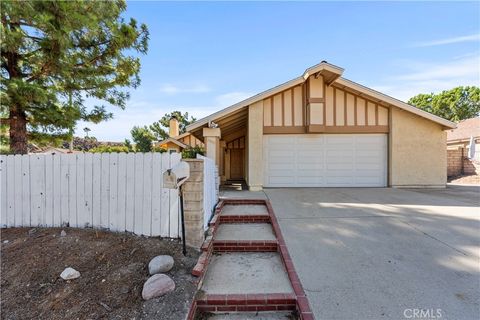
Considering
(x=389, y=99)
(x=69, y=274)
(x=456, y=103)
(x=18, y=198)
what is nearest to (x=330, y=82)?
(x=389, y=99)

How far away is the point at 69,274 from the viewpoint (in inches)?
116

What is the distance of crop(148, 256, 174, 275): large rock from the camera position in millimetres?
2891

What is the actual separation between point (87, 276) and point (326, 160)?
8751 millimetres

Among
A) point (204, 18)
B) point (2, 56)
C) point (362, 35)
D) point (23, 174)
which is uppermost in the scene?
point (204, 18)

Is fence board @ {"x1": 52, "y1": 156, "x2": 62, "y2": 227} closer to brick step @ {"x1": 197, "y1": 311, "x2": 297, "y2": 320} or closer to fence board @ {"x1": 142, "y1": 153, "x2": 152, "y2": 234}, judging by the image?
fence board @ {"x1": 142, "y1": 153, "x2": 152, "y2": 234}

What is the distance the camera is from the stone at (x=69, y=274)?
2.93m

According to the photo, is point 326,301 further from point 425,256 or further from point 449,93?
point 449,93

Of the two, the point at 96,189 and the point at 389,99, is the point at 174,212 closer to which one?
the point at 96,189

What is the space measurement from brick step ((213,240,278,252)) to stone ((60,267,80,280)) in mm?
1935

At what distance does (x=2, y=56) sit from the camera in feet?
21.0

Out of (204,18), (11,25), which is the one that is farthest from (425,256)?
(11,25)

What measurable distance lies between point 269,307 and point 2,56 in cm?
921

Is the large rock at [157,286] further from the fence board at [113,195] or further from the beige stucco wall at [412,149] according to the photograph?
the beige stucco wall at [412,149]

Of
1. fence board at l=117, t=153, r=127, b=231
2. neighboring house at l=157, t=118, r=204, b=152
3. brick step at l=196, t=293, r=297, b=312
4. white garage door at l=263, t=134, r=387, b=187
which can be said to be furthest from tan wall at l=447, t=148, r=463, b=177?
fence board at l=117, t=153, r=127, b=231
